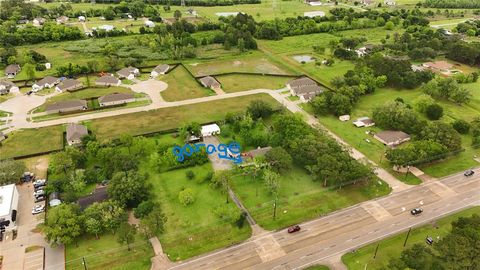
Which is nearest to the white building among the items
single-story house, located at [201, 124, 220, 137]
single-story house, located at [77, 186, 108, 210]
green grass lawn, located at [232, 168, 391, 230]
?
single-story house, located at [77, 186, 108, 210]

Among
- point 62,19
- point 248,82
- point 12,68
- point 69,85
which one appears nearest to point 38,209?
point 69,85

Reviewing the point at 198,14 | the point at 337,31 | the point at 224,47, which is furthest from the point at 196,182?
the point at 198,14

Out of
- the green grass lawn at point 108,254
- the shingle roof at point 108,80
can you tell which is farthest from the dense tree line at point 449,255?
the shingle roof at point 108,80

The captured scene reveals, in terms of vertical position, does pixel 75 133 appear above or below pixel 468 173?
above

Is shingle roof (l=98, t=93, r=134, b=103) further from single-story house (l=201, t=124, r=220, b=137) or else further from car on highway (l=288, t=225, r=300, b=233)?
car on highway (l=288, t=225, r=300, b=233)

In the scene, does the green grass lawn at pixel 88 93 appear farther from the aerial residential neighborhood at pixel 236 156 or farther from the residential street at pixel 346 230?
the residential street at pixel 346 230

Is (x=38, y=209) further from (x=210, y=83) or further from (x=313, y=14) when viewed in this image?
(x=313, y=14)
